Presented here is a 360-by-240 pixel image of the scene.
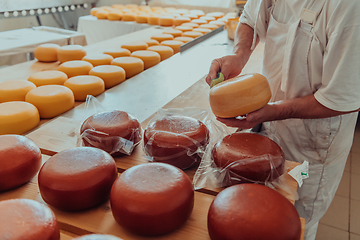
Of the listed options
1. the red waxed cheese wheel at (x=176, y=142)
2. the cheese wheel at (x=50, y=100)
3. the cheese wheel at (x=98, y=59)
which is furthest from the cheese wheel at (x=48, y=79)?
the red waxed cheese wheel at (x=176, y=142)

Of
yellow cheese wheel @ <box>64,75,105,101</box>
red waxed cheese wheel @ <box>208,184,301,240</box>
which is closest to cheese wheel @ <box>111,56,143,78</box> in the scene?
yellow cheese wheel @ <box>64,75,105,101</box>

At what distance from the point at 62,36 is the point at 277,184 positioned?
3.33 metres

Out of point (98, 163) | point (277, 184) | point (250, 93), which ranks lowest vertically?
point (277, 184)

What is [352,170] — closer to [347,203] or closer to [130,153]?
[347,203]

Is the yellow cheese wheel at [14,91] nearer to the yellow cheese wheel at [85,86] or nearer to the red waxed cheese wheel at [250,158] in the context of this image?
the yellow cheese wheel at [85,86]

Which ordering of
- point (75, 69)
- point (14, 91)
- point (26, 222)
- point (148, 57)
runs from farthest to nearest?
point (148, 57) < point (75, 69) < point (14, 91) < point (26, 222)

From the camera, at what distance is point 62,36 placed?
3.42 metres

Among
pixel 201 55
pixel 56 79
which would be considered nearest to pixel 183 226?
pixel 56 79

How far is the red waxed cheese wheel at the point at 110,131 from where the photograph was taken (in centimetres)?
95

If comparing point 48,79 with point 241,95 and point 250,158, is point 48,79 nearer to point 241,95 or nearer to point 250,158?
point 241,95

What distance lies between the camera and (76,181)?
708 millimetres

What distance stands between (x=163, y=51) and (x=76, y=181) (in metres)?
2.09

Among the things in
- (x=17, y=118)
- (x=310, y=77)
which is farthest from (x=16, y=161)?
(x=310, y=77)

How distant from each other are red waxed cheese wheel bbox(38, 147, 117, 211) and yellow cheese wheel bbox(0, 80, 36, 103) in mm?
1105
